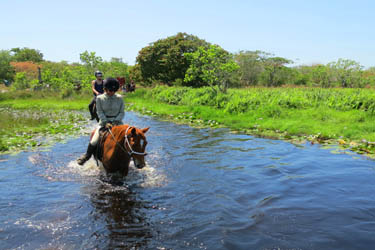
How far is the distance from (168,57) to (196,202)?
3195 centimetres

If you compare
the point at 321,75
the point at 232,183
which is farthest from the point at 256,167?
the point at 321,75

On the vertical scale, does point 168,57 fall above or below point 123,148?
above

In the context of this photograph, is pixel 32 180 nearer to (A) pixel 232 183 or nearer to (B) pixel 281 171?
(A) pixel 232 183

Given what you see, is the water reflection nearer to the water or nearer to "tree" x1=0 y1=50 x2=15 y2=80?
the water

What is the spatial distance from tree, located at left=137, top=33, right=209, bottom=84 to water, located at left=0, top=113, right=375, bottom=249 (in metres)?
27.8

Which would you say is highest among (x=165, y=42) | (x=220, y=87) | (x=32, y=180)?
(x=165, y=42)

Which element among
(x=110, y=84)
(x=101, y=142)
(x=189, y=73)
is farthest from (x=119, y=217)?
(x=189, y=73)

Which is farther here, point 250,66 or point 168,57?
point 250,66

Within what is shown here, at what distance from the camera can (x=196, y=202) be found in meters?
6.01

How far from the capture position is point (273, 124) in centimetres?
1377

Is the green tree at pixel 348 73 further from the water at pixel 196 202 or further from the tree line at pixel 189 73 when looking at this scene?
the water at pixel 196 202

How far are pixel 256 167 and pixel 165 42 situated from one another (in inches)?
1256

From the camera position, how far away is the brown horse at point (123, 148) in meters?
5.49

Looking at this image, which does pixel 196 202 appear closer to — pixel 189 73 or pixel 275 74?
pixel 189 73
